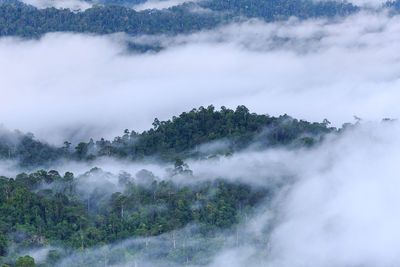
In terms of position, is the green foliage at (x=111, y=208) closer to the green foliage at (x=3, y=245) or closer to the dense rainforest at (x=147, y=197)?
the dense rainforest at (x=147, y=197)

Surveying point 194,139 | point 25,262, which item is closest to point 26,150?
point 194,139

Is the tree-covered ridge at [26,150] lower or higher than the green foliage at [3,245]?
lower

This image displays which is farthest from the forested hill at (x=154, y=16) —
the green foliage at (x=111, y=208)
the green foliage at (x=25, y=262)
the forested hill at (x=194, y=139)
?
the green foliage at (x=25, y=262)

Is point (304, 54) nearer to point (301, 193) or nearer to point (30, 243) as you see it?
point (301, 193)

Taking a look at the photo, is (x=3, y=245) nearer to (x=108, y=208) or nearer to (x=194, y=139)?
(x=108, y=208)

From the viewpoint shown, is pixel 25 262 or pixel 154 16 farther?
pixel 154 16

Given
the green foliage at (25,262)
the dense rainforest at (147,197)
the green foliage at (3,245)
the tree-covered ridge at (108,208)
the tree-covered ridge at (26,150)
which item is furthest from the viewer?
the tree-covered ridge at (26,150)
